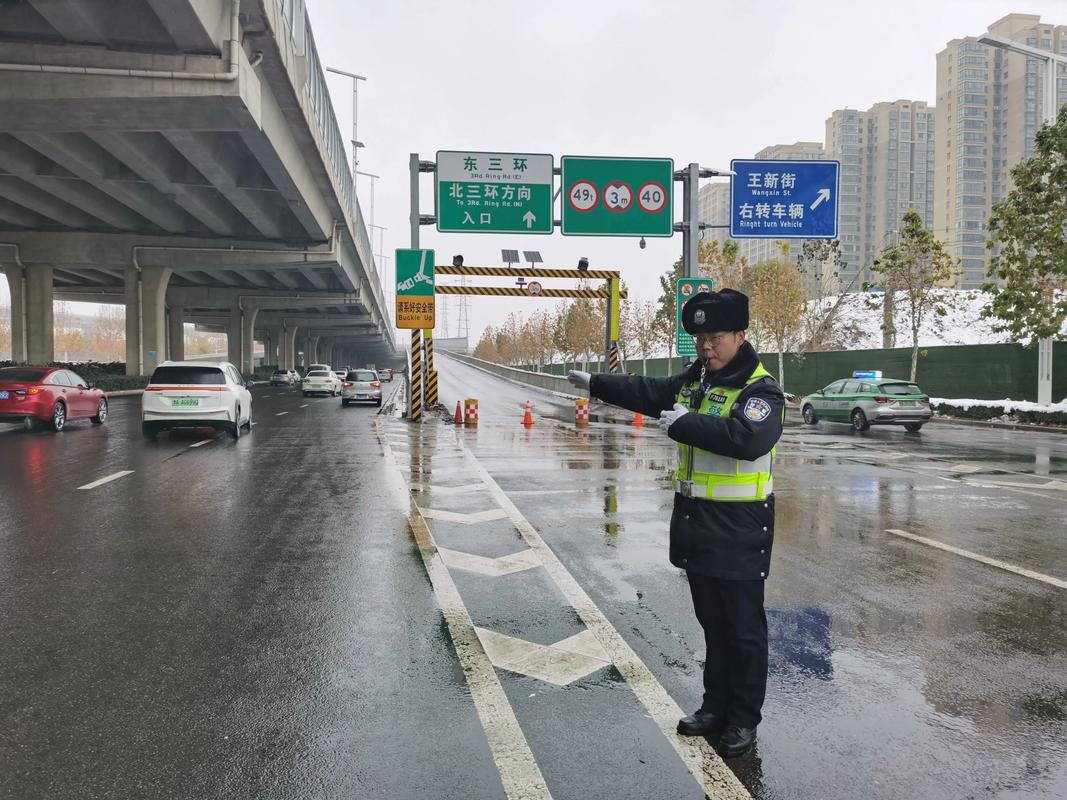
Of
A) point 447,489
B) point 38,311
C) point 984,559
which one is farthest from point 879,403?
point 38,311

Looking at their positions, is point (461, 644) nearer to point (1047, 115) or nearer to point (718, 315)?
point (718, 315)

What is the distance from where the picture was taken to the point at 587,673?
445 cm

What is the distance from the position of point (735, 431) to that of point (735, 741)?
52.1 inches

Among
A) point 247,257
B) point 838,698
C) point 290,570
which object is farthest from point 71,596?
point 247,257

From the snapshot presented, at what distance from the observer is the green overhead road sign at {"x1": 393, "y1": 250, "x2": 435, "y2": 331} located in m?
24.8

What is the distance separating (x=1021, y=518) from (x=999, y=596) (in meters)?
3.70

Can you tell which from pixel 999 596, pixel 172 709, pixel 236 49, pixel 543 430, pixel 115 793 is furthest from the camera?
pixel 543 430

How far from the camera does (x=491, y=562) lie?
22.9ft

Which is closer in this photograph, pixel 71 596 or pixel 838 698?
pixel 838 698

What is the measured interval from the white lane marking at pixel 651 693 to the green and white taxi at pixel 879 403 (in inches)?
670

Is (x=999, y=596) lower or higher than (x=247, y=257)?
lower

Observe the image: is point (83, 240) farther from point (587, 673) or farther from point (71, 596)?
point (587, 673)

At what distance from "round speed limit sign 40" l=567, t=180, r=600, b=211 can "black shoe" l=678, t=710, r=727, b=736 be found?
21189 millimetres

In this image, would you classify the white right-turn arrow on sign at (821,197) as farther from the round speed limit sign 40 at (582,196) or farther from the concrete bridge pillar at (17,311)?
the concrete bridge pillar at (17,311)
